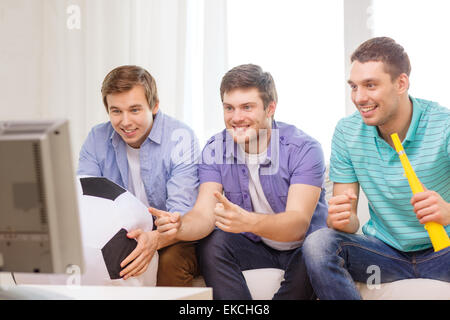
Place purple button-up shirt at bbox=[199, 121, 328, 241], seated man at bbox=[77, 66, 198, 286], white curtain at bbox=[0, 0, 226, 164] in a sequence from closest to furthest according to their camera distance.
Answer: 1. purple button-up shirt at bbox=[199, 121, 328, 241]
2. seated man at bbox=[77, 66, 198, 286]
3. white curtain at bbox=[0, 0, 226, 164]

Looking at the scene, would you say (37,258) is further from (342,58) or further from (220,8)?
(220,8)

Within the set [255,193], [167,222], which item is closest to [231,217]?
[167,222]

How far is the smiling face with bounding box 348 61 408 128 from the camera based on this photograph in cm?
146

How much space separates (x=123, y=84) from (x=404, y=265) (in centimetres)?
101

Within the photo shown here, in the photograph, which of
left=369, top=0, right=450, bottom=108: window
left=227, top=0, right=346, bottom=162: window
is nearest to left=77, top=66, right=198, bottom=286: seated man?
left=227, top=0, right=346, bottom=162: window

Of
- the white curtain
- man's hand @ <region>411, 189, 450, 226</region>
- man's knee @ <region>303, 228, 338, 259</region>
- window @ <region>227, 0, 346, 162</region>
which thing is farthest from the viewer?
the white curtain

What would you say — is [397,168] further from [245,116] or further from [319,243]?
[245,116]

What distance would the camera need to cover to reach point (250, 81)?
166 cm

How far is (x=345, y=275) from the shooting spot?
1318 mm

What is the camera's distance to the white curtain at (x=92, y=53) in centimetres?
264

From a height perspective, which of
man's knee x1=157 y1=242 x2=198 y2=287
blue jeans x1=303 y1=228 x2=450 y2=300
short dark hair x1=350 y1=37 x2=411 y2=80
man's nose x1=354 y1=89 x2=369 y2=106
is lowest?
man's knee x1=157 y1=242 x2=198 y2=287

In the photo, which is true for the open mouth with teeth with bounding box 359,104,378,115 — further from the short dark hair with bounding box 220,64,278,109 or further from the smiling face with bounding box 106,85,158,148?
the smiling face with bounding box 106,85,158,148

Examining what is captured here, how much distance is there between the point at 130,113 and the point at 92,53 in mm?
1269

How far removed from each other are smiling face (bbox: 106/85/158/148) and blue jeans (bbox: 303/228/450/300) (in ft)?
2.23
